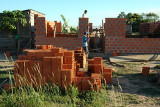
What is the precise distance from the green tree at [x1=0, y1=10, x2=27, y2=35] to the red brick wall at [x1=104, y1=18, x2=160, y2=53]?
7042 mm

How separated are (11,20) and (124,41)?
8728 mm

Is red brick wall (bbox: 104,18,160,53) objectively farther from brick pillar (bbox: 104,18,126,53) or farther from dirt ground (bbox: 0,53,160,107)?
dirt ground (bbox: 0,53,160,107)

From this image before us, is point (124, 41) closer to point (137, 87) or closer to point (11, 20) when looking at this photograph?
point (137, 87)

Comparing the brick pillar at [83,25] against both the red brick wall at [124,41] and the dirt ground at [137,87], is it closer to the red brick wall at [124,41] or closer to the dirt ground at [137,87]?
the red brick wall at [124,41]

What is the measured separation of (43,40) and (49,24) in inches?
61.0

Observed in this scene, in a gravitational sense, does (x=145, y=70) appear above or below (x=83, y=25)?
below

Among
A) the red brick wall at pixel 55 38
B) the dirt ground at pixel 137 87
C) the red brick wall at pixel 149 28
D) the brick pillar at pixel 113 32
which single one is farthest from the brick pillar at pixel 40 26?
the red brick wall at pixel 149 28

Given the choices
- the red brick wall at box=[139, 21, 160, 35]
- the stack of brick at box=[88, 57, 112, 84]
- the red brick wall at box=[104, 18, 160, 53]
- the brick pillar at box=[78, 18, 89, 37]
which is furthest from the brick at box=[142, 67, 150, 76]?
the red brick wall at box=[139, 21, 160, 35]

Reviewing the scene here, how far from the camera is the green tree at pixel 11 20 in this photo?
1393 centimetres

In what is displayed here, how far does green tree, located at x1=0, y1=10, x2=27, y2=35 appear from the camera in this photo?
13.9 metres

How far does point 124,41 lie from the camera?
11102mm

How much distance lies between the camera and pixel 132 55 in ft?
35.2

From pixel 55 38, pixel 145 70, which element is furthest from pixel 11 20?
pixel 145 70

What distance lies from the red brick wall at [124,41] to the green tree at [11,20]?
7.04m
